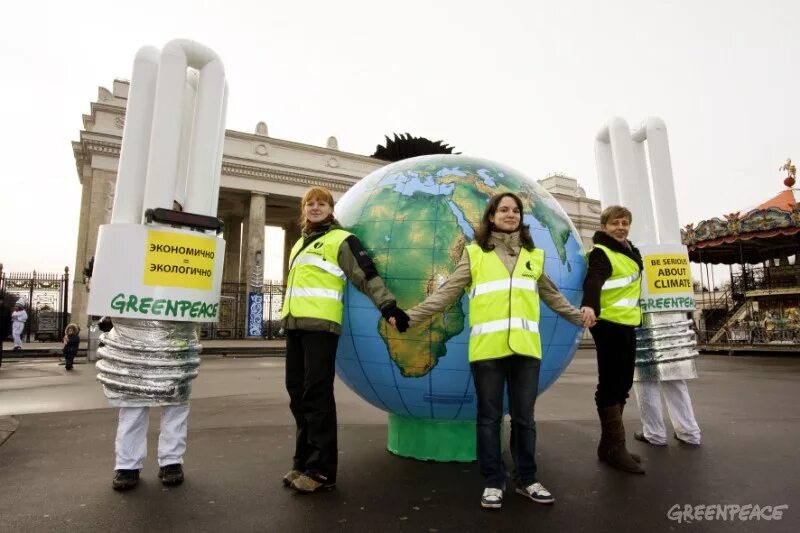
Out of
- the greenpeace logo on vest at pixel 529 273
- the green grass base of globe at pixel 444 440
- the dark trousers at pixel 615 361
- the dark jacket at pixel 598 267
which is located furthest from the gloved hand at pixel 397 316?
the dark trousers at pixel 615 361

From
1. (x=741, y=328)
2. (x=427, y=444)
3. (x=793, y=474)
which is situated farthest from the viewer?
(x=741, y=328)

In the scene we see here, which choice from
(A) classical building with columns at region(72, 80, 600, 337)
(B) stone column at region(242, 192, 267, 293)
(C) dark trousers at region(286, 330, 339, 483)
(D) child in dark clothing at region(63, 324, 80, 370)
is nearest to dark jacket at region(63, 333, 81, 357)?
(D) child in dark clothing at region(63, 324, 80, 370)


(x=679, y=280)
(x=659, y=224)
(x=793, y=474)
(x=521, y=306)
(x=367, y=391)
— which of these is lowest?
(x=793, y=474)

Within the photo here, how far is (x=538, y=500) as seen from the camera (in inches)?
117

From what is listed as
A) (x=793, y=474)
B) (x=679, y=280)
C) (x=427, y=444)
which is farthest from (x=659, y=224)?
(x=427, y=444)

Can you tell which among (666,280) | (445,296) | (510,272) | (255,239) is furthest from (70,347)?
(255,239)

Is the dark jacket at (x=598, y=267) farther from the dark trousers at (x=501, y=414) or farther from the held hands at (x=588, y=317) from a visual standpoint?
the dark trousers at (x=501, y=414)

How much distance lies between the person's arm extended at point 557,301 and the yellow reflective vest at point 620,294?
771 millimetres

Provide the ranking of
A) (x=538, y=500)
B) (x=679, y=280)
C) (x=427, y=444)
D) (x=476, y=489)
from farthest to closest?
1. (x=679, y=280)
2. (x=427, y=444)
3. (x=476, y=489)
4. (x=538, y=500)

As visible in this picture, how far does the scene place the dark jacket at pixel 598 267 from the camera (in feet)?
11.6

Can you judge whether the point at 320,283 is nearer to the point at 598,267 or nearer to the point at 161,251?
the point at 161,251

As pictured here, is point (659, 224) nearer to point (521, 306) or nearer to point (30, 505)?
point (521, 306)

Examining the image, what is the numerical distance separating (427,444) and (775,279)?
3152 cm

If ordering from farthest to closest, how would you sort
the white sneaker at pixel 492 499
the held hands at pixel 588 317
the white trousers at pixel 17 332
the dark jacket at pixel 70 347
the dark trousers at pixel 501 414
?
1. the white trousers at pixel 17 332
2. the dark jacket at pixel 70 347
3. the held hands at pixel 588 317
4. the dark trousers at pixel 501 414
5. the white sneaker at pixel 492 499
